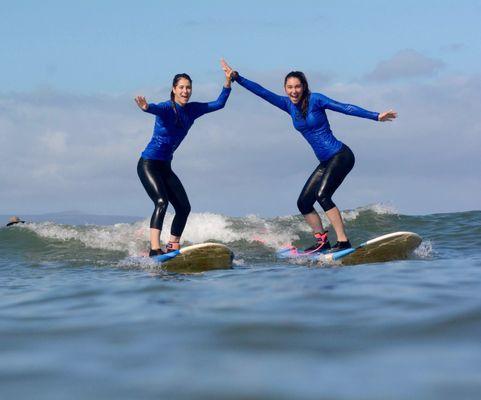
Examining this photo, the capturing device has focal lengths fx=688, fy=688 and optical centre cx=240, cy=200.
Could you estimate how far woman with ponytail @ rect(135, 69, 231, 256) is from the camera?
9492mm

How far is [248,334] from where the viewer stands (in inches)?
161

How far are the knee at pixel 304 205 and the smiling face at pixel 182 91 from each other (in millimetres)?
2166

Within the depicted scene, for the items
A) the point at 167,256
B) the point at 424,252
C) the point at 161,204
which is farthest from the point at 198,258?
the point at 424,252

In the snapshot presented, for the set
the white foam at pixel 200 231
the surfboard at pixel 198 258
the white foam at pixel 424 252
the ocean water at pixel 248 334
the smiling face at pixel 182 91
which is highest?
the smiling face at pixel 182 91

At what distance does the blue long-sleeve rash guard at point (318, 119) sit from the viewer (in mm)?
9380

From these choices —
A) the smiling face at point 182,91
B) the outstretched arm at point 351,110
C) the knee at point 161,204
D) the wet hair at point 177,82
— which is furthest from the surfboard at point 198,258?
the outstretched arm at point 351,110

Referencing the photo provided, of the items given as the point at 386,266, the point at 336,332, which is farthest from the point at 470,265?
the point at 336,332

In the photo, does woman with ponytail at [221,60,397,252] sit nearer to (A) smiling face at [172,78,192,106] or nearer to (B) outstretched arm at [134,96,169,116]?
(A) smiling face at [172,78,192,106]

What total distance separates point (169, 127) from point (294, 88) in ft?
5.94

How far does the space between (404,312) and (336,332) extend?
79 cm

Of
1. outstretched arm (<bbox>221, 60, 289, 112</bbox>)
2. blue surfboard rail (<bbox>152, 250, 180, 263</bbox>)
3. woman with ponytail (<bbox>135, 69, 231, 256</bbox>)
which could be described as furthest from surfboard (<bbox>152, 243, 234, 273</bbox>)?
outstretched arm (<bbox>221, 60, 289, 112</bbox>)

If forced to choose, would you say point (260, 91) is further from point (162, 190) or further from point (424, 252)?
point (424, 252)

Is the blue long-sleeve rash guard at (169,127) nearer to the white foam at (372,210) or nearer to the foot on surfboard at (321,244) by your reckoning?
the foot on surfboard at (321,244)

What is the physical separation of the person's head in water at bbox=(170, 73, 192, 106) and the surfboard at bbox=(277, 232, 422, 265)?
2878mm
